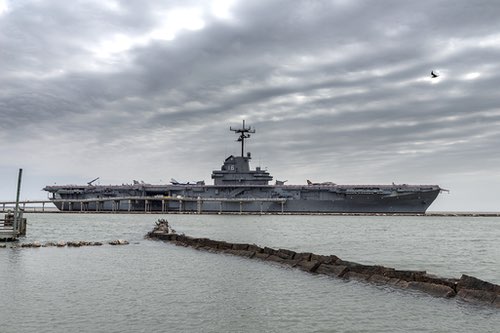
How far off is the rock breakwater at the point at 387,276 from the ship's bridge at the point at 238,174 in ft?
179

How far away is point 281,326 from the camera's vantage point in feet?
30.1

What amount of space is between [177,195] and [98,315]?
7430 cm

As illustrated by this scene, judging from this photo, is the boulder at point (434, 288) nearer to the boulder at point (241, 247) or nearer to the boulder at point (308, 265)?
the boulder at point (308, 265)

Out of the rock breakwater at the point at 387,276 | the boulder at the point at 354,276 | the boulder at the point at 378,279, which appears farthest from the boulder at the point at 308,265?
the boulder at the point at 378,279

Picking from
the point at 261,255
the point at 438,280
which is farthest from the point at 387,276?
the point at 261,255

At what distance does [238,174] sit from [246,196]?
162 inches

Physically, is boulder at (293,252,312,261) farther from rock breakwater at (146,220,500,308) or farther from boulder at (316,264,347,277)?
boulder at (316,264,347,277)

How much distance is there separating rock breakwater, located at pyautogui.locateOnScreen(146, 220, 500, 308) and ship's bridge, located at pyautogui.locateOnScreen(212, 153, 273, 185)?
54591 millimetres

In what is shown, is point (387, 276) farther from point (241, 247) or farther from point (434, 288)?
point (241, 247)

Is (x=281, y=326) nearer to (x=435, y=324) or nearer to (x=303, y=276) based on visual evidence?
(x=435, y=324)

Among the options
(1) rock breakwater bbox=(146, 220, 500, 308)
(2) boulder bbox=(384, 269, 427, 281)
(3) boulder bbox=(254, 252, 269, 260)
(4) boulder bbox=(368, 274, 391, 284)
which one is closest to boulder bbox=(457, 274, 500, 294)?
(1) rock breakwater bbox=(146, 220, 500, 308)

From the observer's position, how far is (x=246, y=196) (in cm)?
7875

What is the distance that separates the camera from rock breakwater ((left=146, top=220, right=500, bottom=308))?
37.9 feet

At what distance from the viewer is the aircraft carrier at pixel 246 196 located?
7081 cm
